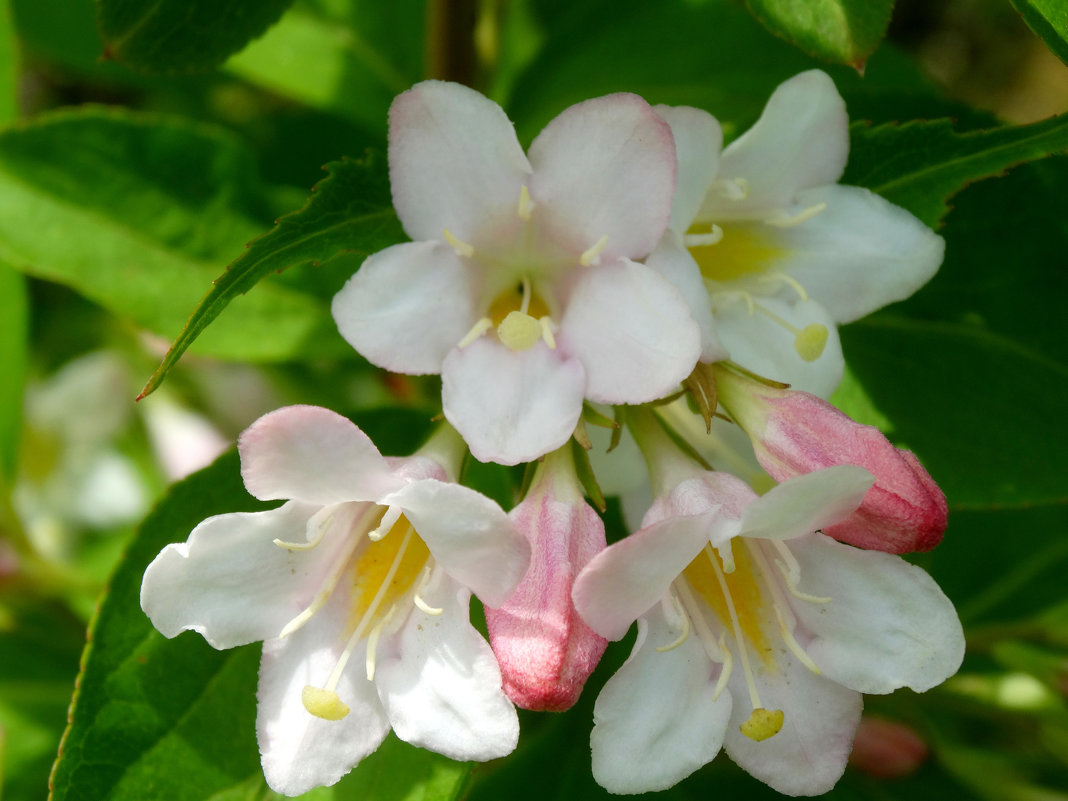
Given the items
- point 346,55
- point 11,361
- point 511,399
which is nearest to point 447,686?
point 511,399

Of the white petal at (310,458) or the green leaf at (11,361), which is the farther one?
the green leaf at (11,361)

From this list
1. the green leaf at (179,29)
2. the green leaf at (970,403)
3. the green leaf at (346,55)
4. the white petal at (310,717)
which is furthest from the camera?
the green leaf at (346,55)

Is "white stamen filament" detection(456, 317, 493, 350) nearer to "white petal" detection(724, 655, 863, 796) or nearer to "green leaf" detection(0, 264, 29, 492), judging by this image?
"white petal" detection(724, 655, 863, 796)

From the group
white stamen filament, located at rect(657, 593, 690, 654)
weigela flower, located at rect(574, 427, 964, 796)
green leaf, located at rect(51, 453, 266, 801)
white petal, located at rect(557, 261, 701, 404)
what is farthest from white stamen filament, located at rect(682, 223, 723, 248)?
green leaf, located at rect(51, 453, 266, 801)

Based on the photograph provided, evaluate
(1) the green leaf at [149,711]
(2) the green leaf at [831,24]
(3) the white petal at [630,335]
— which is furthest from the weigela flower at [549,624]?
(2) the green leaf at [831,24]

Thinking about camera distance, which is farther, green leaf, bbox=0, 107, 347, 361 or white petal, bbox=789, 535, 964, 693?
green leaf, bbox=0, 107, 347, 361

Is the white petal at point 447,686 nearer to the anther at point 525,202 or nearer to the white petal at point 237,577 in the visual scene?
the white petal at point 237,577

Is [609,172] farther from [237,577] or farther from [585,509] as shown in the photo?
[237,577]
